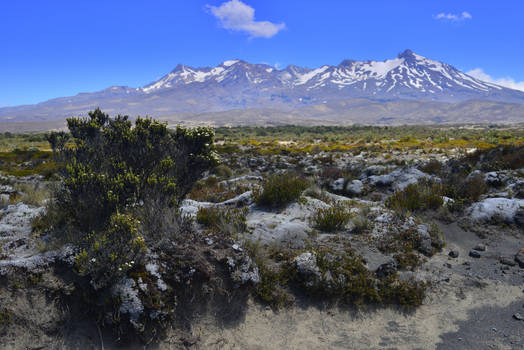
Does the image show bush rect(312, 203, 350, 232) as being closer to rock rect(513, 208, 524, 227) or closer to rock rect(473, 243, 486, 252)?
rock rect(473, 243, 486, 252)

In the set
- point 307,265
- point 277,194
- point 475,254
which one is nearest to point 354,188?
point 277,194

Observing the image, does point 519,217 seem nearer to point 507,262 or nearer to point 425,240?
point 507,262

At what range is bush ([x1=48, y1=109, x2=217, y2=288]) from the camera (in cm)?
417

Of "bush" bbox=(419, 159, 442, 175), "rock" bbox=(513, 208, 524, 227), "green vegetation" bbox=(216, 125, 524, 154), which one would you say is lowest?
"rock" bbox=(513, 208, 524, 227)

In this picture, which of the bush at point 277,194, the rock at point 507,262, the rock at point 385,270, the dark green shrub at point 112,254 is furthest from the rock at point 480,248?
the dark green shrub at point 112,254

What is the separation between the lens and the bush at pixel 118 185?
4172mm

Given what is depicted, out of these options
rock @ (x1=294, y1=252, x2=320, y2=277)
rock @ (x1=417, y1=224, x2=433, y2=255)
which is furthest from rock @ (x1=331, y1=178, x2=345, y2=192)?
rock @ (x1=294, y1=252, x2=320, y2=277)

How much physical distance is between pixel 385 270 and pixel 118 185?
4888 millimetres

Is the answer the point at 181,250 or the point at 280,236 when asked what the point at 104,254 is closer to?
the point at 181,250

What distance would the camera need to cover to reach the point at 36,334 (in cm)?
368

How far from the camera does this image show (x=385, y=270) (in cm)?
529

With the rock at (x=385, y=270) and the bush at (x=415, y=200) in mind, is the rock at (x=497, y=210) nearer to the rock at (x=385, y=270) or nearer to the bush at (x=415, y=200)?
the bush at (x=415, y=200)

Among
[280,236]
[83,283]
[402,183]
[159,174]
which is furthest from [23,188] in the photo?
[402,183]

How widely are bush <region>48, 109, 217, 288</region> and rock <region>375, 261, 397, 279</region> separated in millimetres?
3794
